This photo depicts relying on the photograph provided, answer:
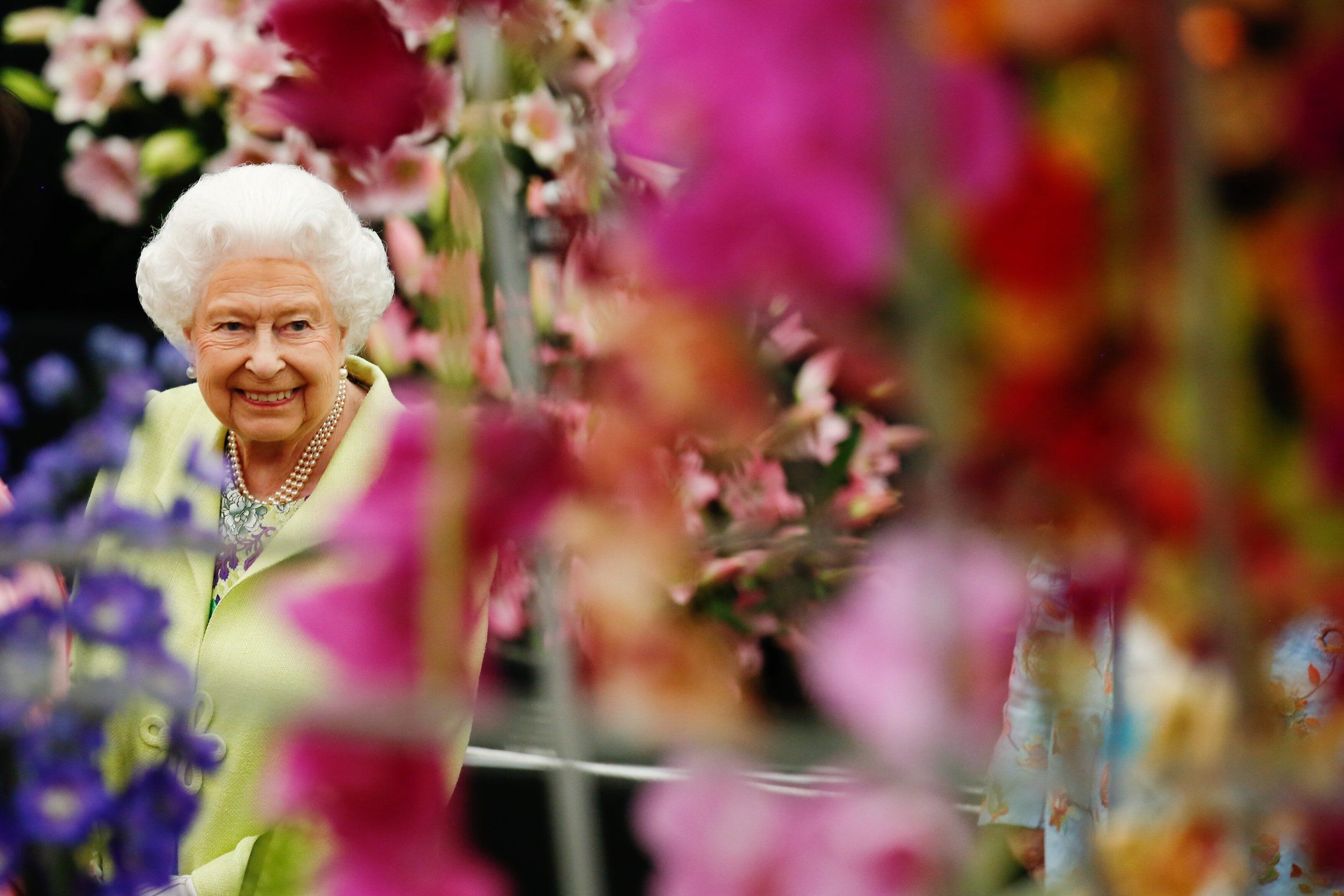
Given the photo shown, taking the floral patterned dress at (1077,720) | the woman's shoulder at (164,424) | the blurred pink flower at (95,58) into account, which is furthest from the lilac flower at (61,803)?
the blurred pink flower at (95,58)

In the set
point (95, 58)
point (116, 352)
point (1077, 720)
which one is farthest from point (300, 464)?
point (1077, 720)

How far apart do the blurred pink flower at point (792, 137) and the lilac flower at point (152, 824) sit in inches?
42.5

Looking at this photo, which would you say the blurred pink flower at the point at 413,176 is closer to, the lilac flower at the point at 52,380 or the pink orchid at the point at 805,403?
the pink orchid at the point at 805,403

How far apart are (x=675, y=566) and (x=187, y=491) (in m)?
1.49

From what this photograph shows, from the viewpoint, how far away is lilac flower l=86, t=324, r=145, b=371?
2.04 metres

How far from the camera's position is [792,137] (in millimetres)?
293

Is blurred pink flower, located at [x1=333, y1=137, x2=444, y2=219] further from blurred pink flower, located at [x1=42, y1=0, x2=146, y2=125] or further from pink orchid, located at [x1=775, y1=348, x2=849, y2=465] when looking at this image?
blurred pink flower, located at [x1=42, y1=0, x2=146, y2=125]

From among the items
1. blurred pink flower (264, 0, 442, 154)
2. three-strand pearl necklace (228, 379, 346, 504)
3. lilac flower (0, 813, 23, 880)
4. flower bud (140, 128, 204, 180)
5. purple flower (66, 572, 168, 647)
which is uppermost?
flower bud (140, 128, 204, 180)

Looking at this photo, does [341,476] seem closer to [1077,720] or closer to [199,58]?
[199,58]

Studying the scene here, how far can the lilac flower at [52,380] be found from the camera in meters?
2.15

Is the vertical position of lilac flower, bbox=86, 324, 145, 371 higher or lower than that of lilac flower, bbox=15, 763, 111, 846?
higher

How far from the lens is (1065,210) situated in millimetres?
303

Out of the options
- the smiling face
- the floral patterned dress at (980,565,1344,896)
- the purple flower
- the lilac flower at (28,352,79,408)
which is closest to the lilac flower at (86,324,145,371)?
the lilac flower at (28,352,79,408)

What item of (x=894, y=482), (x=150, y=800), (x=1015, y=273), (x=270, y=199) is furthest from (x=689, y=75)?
(x=270, y=199)
